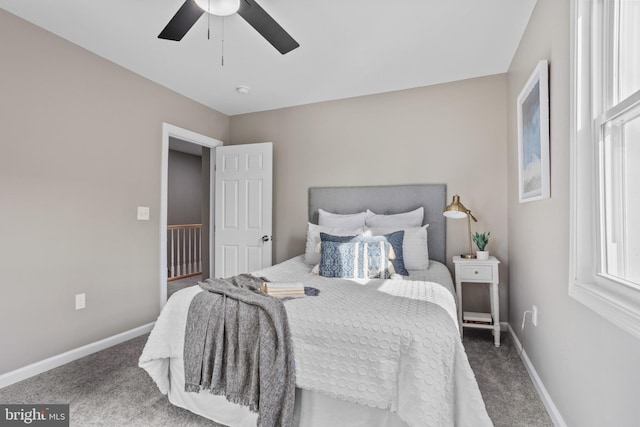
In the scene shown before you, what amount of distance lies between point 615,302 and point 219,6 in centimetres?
239

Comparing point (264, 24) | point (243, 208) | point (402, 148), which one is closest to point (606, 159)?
point (264, 24)

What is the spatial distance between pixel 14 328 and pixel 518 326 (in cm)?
390

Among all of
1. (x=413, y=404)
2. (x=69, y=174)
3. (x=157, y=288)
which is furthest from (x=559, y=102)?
(x=157, y=288)

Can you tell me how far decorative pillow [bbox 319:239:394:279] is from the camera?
2398mm

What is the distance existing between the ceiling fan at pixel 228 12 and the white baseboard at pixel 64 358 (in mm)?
2527

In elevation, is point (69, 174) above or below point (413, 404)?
above

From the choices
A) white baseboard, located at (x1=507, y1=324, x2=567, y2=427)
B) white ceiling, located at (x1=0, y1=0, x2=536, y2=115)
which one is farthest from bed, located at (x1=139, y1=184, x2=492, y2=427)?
white ceiling, located at (x1=0, y1=0, x2=536, y2=115)

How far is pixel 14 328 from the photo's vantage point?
2.23 m

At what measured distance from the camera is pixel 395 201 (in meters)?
3.44

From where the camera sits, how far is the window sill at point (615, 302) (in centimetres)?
101

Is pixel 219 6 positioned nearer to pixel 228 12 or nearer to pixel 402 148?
pixel 228 12

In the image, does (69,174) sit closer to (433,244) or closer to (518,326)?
(433,244)

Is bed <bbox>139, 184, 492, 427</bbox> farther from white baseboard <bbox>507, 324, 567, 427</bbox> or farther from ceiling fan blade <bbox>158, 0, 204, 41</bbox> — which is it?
ceiling fan blade <bbox>158, 0, 204, 41</bbox>

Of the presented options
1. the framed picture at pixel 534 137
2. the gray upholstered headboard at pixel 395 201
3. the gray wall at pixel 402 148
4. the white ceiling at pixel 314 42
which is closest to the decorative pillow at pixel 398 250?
the gray upholstered headboard at pixel 395 201
